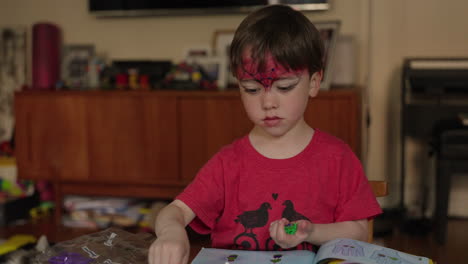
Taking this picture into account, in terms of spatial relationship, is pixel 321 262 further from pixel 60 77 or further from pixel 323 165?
pixel 60 77

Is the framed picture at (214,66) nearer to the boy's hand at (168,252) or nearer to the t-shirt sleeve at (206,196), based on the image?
the t-shirt sleeve at (206,196)

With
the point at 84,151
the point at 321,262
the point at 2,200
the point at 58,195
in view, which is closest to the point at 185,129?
the point at 84,151

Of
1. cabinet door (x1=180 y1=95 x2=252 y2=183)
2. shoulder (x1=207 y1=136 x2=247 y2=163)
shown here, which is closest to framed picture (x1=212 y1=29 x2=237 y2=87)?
cabinet door (x1=180 y1=95 x2=252 y2=183)

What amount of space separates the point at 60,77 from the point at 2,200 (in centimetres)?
83

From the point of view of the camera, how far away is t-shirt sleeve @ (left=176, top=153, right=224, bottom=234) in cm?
106

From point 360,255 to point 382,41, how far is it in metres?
2.52

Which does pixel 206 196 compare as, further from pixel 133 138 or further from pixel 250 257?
pixel 133 138

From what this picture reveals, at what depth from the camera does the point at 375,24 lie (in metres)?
3.15

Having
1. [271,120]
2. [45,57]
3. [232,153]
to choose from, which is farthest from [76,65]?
[271,120]

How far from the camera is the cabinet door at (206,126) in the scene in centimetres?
290

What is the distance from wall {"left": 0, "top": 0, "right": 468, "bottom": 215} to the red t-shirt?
79.9 inches

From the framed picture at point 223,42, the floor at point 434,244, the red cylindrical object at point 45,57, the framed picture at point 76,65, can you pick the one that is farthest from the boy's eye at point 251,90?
the red cylindrical object at point 45,57

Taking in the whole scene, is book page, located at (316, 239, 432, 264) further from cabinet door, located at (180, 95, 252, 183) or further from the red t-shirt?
cabinet door, located at (180, 95, 252, 183)

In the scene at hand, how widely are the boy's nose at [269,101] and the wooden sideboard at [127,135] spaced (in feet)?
5.85
